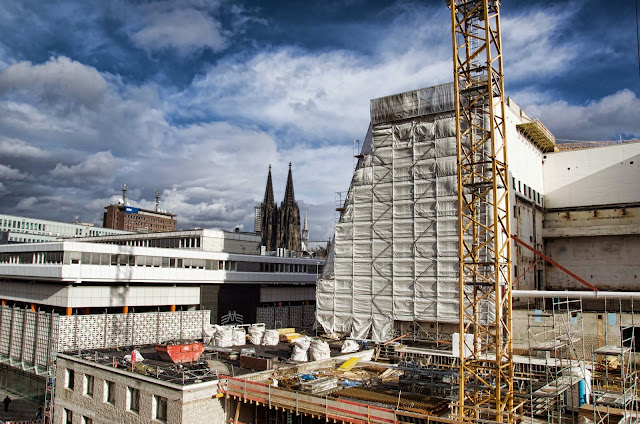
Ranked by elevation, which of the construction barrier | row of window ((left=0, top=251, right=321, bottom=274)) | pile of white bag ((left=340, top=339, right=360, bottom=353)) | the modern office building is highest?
the modern office building

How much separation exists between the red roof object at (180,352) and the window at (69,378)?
22.7 feet

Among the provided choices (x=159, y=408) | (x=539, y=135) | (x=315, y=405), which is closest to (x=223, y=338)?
(x=159, y=408)

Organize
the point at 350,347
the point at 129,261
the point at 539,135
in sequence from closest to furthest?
the point at 350,347, the point at 129,261, the point at 539,135

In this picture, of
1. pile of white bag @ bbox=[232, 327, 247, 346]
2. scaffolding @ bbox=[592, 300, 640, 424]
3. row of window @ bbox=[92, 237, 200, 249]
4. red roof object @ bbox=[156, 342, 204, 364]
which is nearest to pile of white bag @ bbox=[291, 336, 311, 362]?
red roof object @ bbox=[156, 342, 204, 364]

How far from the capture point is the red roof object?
3228 cm

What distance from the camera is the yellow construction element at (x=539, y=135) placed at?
4623 cm

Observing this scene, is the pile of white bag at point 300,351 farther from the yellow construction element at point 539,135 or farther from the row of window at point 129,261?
the yellow construction element at point 539,135

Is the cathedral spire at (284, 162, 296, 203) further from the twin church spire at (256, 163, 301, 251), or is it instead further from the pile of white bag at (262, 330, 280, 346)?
the pile of white bag at (262, 330, 280, 346)

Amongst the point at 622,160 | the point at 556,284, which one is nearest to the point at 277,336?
the point at 556,284

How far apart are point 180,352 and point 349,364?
11241 mm

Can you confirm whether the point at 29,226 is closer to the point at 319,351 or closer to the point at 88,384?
the point at 88,384

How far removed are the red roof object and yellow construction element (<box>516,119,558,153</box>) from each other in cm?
3391

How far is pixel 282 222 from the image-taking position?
15075 cm

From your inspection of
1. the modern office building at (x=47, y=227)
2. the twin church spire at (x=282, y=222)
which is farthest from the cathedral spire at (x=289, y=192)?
the modern office building at (x=47, y=227)
